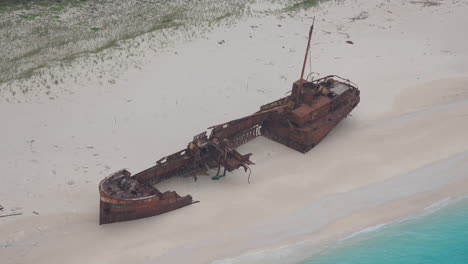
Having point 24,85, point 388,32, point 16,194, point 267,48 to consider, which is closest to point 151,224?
point 16,194

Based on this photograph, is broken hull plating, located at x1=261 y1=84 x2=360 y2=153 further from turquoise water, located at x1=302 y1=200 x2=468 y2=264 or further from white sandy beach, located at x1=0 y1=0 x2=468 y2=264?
turquoise water, located at x1=302 y1=200 x2=468 y2=264

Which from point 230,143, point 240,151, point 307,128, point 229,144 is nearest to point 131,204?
point 229,144

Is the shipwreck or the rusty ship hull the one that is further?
the rusty ship hull

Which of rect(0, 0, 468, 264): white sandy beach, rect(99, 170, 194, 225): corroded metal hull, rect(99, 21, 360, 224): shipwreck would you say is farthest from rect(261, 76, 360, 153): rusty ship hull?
rect(99, 170, 194, 225): corroded metal hull

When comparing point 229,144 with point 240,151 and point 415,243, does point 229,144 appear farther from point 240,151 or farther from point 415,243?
point 415,243

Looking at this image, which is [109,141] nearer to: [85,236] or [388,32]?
[85,236]

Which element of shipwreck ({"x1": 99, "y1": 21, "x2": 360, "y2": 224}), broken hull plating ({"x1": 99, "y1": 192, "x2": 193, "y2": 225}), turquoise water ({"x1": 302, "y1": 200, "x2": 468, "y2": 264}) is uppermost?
shipwreck ({"x1": 99, "y1": 21, "x2": 360, "y2": 224})

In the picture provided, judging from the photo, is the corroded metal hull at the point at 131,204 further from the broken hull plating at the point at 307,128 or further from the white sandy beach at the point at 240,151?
the broken hull plating at the point at 307,128
